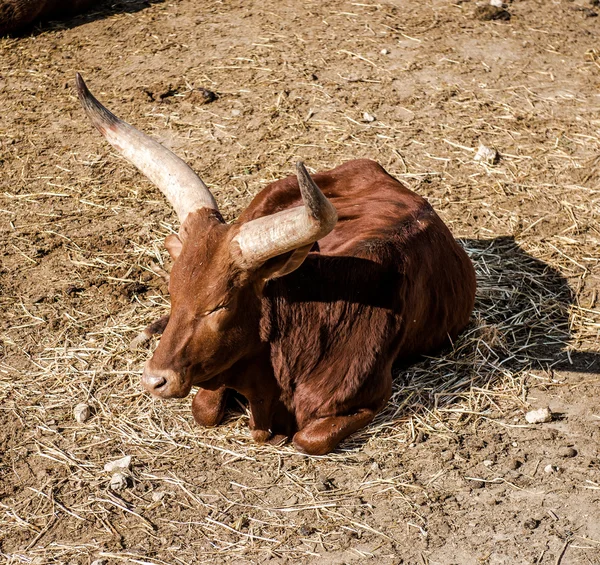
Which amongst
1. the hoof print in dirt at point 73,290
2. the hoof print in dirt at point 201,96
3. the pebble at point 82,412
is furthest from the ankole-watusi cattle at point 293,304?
the hoof print in dirt at point 201,96

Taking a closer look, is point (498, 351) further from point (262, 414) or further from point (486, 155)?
point (486, 155)

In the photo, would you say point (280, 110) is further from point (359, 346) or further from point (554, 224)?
point (359, 346)

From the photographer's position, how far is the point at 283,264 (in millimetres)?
4262

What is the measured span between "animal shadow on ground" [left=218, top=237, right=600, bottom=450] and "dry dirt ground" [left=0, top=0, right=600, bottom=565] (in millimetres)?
15

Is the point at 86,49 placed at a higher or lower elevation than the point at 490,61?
higher

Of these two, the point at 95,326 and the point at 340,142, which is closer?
the point at 95,326

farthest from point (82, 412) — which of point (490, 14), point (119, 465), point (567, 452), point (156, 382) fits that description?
point (490, 14)

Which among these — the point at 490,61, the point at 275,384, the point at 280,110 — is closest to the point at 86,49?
the point at 280,110

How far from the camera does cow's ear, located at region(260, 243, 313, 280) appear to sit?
13.7 feet

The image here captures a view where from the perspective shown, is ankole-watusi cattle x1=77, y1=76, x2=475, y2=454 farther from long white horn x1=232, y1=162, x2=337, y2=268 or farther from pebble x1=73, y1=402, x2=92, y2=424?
pebble x1=73, y1=402, x2=92, y2=424

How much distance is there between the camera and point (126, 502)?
4.37 meters

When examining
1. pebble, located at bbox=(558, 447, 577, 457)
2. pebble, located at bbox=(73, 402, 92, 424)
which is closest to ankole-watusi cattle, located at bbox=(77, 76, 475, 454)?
pebble, located at bbox=(73, 402, 92, 424)

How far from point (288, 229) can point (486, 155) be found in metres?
4.00

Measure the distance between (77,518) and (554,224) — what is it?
407 cm
